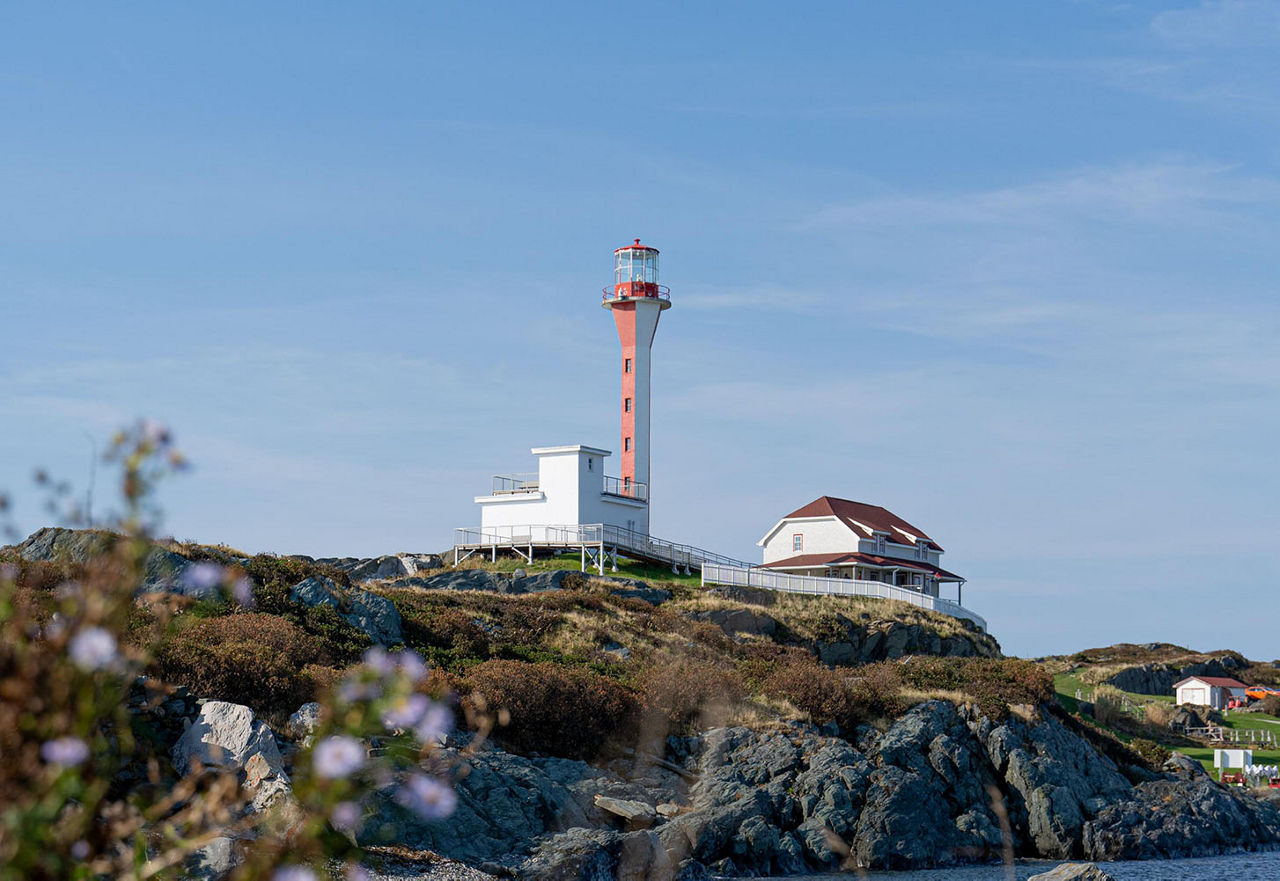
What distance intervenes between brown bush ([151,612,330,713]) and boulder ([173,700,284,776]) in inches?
49.5

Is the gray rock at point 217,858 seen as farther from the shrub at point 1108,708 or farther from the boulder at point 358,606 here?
the shrub at point 1108,708

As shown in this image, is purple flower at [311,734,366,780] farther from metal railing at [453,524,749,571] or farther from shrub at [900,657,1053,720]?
metal railing at [453,524,749,571]

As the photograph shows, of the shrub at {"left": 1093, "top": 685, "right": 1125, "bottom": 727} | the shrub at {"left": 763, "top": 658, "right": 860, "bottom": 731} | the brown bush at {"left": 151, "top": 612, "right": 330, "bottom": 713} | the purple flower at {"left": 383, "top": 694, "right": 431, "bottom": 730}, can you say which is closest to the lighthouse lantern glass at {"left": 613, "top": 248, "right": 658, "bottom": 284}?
the shrub at {"left": 1093, "top": 685, "right": 1125, "bottom": 727}

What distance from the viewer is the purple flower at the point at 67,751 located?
2689 mm

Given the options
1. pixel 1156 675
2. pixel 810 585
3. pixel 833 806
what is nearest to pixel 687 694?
pixel 833 806

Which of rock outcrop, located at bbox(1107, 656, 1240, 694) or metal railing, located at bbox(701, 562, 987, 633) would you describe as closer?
metal railing, located at bbox(701, 562, 987, 633)

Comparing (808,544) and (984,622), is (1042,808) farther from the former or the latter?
(808,544)

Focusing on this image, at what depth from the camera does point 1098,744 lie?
32.0 meters

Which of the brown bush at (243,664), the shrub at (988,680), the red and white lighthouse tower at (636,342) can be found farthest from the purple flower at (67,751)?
the red and white lighthouse tower at (636,342)

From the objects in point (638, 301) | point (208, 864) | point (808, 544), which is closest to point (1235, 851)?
point (208, 864)

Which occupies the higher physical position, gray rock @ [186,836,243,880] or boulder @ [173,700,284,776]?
boulder @ [173,700,284,776]

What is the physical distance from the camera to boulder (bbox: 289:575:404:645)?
27781 millimetres

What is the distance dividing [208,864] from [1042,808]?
60.6 feet

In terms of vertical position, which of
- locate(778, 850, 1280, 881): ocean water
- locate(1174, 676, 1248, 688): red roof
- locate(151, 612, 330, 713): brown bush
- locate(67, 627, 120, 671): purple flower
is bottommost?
locate(778, 850, 1280, 881): ocean water
